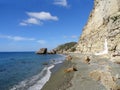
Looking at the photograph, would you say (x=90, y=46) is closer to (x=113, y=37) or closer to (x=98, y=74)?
(x=113, y=37)

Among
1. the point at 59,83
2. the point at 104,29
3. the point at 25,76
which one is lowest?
the point at 59,83

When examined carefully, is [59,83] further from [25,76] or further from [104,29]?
[104,29]

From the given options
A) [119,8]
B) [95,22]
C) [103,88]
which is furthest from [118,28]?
[103,88]

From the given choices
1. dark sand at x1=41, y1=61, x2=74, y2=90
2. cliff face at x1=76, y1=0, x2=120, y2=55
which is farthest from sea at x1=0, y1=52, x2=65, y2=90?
cliff face at x1=76, y1=0, x2=120, y2=55

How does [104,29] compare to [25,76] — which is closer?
[25,76]

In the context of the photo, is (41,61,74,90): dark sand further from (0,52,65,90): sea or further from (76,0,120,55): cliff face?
(76,0,120,55): cliff face

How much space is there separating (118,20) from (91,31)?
129ft

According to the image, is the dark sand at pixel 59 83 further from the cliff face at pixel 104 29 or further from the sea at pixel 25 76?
the cliff face at pixel 104 29

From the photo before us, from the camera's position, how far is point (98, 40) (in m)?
84.1

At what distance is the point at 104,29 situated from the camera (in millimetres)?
82250

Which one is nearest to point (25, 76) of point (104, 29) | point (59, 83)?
point (59, 83)

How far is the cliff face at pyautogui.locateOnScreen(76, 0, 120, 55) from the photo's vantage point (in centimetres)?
6116

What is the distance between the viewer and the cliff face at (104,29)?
201ft

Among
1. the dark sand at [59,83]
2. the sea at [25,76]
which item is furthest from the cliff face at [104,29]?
the dark sand at [59,83]
